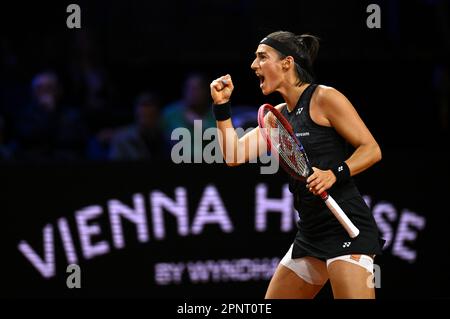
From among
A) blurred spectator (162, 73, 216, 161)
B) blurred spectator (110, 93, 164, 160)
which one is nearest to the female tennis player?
blurred spectator (110, 93, 164, 160)

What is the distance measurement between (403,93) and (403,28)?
0.65 metres

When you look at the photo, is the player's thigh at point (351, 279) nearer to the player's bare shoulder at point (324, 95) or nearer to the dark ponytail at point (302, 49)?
the player's bare shoulder at point (324, 95)

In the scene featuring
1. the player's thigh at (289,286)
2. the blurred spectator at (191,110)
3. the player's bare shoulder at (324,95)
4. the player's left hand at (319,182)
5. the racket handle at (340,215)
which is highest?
the player's bare shoulder at (324,95)

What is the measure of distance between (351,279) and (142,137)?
3561 mm

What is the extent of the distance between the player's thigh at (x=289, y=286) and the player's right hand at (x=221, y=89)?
897 millimetres

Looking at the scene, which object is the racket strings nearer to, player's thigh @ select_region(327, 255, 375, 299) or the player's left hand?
the player's left hand

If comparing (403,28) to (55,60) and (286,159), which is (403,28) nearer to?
(55,60)

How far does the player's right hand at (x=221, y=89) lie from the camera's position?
4.45 m

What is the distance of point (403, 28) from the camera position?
883 cm

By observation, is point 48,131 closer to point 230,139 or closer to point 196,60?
point 196,60

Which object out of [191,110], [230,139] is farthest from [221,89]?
[191,110]

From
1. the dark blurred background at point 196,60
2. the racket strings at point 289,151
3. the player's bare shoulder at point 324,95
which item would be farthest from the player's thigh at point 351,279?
the dark blurred background at point 196,60

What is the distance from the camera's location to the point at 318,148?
14.2 feet
